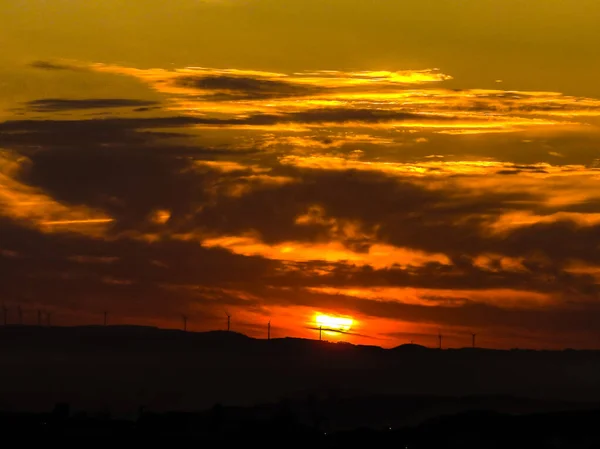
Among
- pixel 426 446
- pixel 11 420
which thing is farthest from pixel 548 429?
pixel 11 420

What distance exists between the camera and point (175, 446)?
10925 centimetres

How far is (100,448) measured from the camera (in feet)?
354

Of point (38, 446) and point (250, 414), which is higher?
point (250, 414)

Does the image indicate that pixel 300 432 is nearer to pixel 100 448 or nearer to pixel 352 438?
pixel 352 438

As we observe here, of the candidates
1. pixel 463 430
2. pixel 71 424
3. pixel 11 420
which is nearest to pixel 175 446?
pixel 71 424

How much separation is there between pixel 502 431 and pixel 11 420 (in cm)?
4584

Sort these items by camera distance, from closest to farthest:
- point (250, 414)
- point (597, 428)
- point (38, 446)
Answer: point (38, 446) < point (597, 428) < point (250, 414)

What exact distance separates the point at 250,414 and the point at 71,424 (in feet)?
262

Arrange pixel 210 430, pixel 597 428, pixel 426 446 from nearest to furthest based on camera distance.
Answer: pixel 210 430 → pixel 426 446 → pixel 597 428

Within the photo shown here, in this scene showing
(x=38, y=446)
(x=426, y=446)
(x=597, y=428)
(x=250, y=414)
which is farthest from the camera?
(x=250, y=414)

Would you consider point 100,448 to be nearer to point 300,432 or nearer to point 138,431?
point 138,431

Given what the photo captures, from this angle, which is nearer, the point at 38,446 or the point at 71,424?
the point at 38,446

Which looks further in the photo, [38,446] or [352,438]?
[352,438]

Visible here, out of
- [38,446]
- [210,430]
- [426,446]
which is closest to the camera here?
[38,446]
